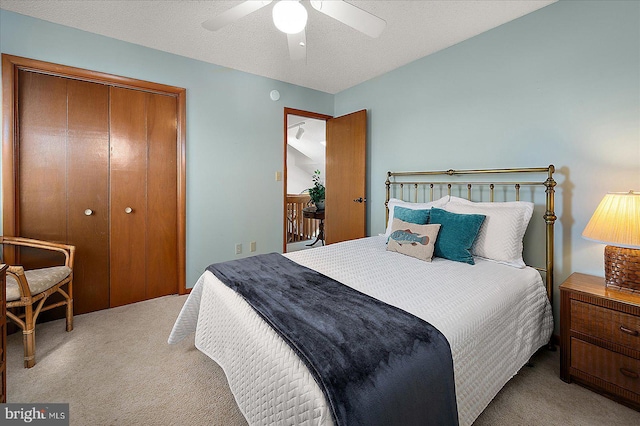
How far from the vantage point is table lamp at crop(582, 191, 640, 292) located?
1.52 m

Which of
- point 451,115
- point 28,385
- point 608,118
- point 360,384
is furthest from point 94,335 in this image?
point 608,118

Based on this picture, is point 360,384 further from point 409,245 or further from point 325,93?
point 325,93

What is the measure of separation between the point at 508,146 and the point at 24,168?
395 centimetres

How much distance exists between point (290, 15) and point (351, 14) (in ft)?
1.16

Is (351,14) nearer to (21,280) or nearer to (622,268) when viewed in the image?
(622,268)

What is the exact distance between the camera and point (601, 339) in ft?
5.14

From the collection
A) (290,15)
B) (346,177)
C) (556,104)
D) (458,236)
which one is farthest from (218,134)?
(556,104)

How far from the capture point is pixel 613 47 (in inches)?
73.4

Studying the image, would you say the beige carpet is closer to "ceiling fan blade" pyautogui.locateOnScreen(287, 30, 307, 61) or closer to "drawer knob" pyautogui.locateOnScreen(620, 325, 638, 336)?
"drawer knob" pyautogui.locateOnScreen(620, 325, 638, 336)

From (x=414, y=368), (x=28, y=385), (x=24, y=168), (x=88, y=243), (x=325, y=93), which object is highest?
(x=325, y=93)

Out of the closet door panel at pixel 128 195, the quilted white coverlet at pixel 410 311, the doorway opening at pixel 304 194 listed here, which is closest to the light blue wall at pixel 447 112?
the closet door panel at pixel 128 195

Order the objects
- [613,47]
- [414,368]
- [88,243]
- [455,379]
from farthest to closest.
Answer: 1. [88,243]
2. [613,47]
3. [455,379]
4. [414,368]

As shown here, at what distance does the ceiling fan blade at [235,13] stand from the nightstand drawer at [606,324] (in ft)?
8.15

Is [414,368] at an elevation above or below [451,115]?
below
